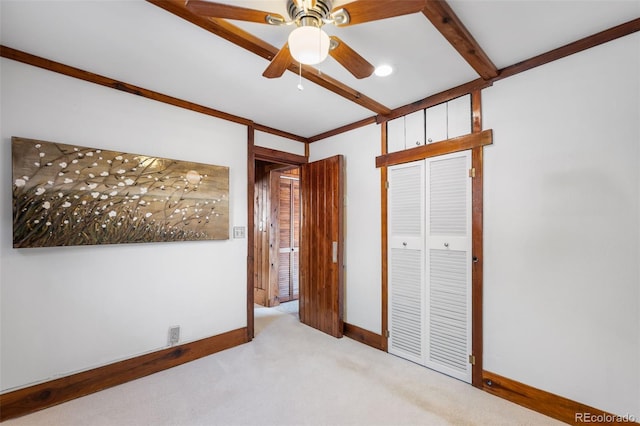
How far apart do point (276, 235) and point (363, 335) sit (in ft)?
7.21

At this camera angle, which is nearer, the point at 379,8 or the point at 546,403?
the point at 379,8

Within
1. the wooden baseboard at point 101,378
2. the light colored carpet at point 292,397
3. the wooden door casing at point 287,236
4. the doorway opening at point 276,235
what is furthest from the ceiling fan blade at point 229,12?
the wooden door casing at point 287,236

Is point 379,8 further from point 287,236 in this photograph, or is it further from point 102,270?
point 287,236

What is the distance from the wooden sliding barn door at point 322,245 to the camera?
340cm

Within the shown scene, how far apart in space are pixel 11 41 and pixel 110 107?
0.64 metres

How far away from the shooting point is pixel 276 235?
474cm

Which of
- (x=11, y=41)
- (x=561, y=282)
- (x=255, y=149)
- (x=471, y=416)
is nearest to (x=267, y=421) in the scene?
(x=471, y=416)

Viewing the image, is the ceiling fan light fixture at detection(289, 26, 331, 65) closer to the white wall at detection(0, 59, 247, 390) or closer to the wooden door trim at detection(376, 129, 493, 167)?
the wooden door trim at detection(376, 129, 493, 167)

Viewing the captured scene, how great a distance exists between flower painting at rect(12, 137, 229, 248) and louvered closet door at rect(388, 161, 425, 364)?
181cm

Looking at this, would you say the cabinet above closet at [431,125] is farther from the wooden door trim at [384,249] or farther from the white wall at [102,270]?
the white wall at [102,270]

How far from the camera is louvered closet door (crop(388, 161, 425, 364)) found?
108 inches

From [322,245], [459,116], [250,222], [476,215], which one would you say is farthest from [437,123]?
[250,222]

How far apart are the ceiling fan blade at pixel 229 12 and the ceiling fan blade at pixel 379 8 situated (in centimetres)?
34

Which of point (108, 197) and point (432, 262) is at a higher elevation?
point (108, 197)
